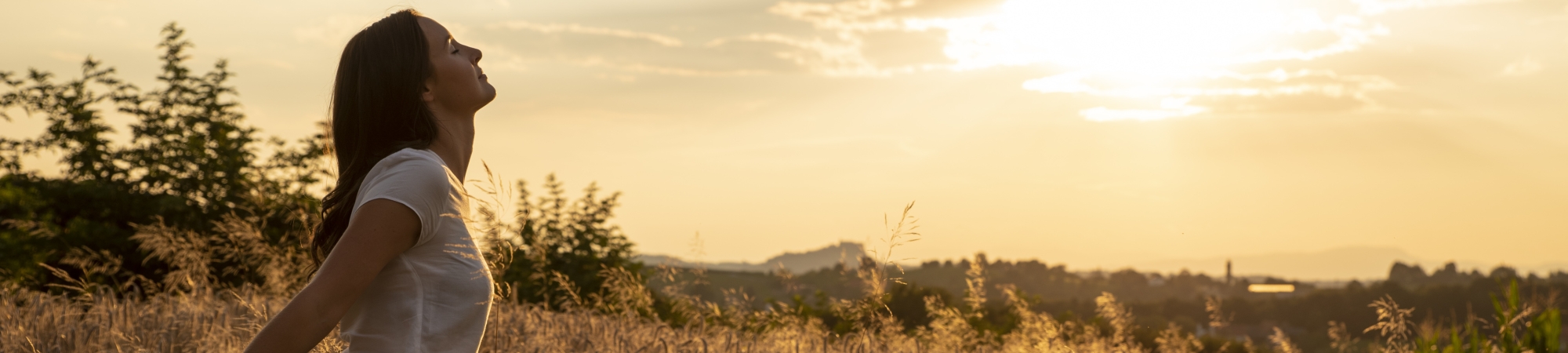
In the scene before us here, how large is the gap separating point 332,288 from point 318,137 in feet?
36.0

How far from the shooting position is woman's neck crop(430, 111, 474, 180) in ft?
6.55

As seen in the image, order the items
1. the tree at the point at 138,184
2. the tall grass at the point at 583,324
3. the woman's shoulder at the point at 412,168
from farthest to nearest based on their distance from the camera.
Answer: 1. the tree at the point at 138,184
2. the tall grass at the point at 583,324
3. the woman's shoulder at the point at 412,168

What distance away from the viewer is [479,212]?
2301 millimetres

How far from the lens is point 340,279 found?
1.58m

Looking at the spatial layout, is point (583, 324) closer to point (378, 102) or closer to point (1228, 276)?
point (378, 102)

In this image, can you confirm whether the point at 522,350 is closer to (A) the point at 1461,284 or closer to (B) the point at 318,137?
(B) the point at 318,137

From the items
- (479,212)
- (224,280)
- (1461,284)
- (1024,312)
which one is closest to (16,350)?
(479,212)

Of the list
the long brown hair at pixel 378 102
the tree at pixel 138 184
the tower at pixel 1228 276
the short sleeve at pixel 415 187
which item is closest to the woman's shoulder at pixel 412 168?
the short sleeve at pixel 415 187

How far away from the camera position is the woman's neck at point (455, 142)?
2.00 meters

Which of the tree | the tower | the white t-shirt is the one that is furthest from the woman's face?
the tower

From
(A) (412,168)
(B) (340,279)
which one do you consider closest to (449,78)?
(A) (412,168)

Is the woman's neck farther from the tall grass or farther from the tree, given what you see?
the tree

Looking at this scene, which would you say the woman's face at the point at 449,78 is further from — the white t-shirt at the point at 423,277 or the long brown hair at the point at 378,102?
the white t-shirt at the point at 423,277

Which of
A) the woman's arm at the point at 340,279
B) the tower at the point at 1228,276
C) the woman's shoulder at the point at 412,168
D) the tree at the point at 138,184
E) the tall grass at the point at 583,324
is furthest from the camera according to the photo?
the tower at the point at 1228,276
